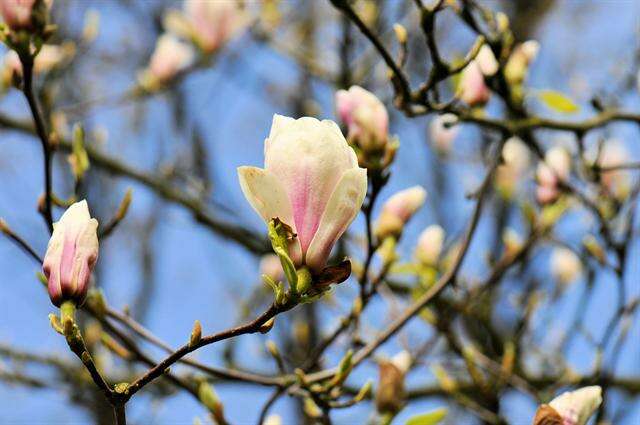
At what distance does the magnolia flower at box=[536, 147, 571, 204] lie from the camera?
69.3 inches

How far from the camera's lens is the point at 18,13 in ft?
3.54

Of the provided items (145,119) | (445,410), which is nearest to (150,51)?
(145,119)

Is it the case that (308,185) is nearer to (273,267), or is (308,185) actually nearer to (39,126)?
(39,126)

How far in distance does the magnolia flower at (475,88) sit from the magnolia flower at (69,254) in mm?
805

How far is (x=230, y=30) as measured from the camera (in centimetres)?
254

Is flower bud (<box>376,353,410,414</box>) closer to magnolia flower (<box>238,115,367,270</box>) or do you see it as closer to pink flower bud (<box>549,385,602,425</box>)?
pink flower bud (<box>549,385,602,425</box>)

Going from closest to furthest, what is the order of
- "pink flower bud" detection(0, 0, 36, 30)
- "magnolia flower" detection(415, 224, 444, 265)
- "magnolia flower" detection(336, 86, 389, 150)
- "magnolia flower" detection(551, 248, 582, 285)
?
"pink flower bud" detection(0, 0, 36, 30)
"magnolia flower" detection(336, 86, 389, 150)
"magnolia flower" detection(415, 224, 444, 265)
"magnolia flower" detection(551, 248, 582, 285)

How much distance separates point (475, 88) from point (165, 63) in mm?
1250

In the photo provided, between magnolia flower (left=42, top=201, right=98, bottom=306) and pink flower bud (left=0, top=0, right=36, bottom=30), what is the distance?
1.30 feet

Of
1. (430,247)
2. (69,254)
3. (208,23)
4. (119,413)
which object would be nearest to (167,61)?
(208,23)

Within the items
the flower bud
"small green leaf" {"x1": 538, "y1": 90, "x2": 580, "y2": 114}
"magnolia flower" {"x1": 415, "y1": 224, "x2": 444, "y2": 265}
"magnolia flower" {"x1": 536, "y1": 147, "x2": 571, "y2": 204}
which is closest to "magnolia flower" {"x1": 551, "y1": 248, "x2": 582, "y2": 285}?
"magnolia flower" {"x1": 536, "y1": 147, "x2": 571, "y2": 204}

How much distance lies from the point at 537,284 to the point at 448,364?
2.33 ft

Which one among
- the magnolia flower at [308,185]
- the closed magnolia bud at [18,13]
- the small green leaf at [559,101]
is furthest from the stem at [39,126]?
the small green leaf at [559,101]

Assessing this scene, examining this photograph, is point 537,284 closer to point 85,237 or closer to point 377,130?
point 377,130
